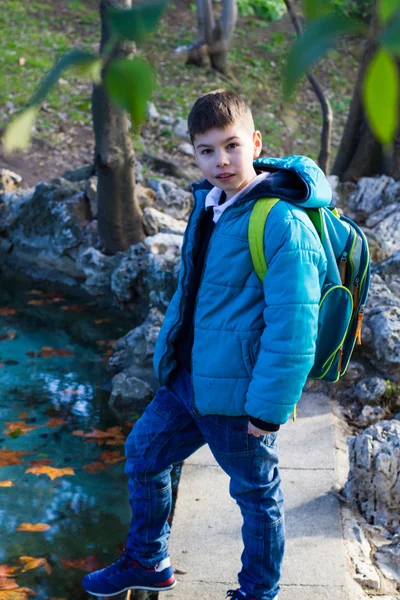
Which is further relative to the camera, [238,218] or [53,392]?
[53,392]

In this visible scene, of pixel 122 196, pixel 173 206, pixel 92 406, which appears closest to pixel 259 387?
pixel 92 406

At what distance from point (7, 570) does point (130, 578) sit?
776 mm

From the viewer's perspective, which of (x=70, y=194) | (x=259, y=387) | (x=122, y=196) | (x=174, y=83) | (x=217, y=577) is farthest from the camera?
(x=174, y=83)

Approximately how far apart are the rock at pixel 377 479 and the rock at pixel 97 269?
4119mm

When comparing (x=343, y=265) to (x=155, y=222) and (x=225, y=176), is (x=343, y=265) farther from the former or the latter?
(x=155, y=222)

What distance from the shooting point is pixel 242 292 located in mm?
2467

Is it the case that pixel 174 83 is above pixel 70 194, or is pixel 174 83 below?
above

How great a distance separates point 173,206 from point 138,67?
24.3 feet

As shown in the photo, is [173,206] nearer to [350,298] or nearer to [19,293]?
[19,293]

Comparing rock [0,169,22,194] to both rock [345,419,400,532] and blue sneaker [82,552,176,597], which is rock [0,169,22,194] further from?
blue sneaker [82,552,176,597]

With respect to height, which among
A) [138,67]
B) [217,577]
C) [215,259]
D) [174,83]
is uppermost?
[174,83]

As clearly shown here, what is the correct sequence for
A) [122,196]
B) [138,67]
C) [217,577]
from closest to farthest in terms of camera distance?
[138,67], [217,577], [122,196]

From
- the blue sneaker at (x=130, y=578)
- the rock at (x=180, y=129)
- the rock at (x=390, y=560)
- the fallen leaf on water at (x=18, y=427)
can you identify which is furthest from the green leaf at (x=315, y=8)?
the rock at (x=180, y=129)

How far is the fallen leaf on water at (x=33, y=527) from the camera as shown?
3727 mm
